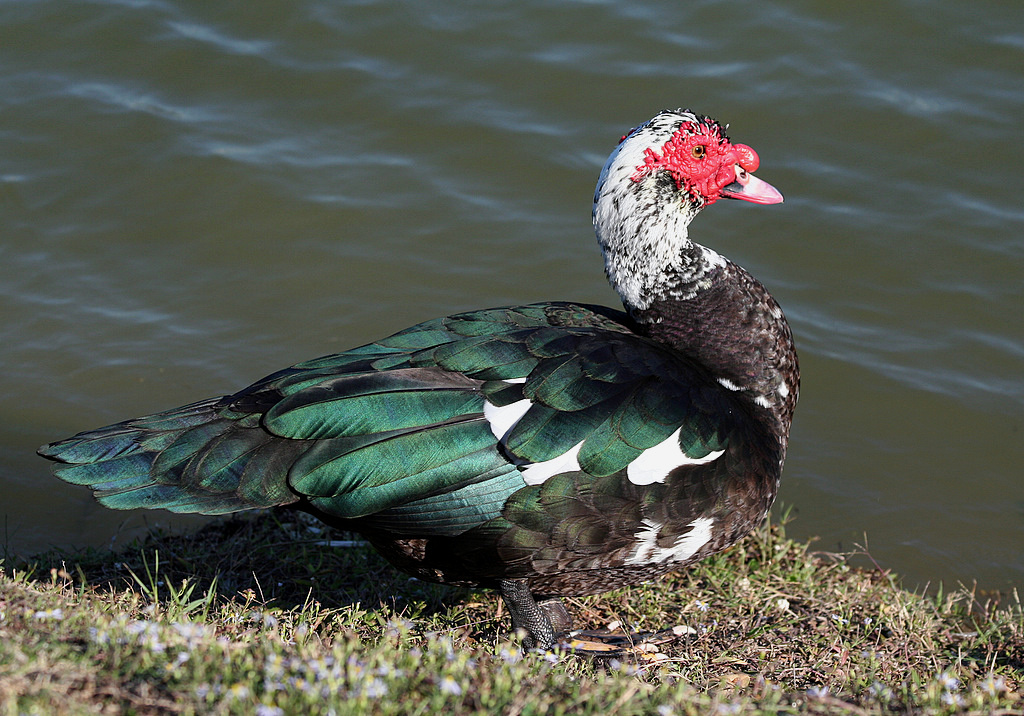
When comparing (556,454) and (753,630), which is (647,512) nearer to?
(556,454)

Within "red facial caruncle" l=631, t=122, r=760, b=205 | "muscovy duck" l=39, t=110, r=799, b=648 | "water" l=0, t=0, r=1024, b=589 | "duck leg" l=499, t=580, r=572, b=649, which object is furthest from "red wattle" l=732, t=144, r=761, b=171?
"water" l=0, t=0, r=1024, b=589

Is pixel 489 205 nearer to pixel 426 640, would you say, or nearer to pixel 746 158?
pixel 746 158

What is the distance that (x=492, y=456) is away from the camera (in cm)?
→ 292

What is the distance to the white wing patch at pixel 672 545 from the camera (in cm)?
303

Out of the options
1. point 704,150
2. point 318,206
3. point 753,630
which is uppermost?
point 704,150

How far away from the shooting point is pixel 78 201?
666cm

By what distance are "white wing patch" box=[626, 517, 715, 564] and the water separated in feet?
5.93

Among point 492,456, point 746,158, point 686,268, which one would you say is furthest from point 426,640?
point 746,158

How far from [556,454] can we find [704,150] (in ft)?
4.19

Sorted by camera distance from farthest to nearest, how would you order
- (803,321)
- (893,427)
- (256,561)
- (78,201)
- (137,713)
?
Answer: 1. (78,201)
2. (803,321)
3. (893,427)
4. (256,561)
5. (137,713)

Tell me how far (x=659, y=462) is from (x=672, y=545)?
0.94 feet

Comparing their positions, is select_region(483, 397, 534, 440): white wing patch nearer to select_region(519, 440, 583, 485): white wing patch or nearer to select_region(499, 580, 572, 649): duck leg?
select_region(519, 440, 583, 485): white wing patch

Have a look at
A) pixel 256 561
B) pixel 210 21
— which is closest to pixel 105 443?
pixel 256 561

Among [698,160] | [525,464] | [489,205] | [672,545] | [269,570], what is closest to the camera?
[525,464]
